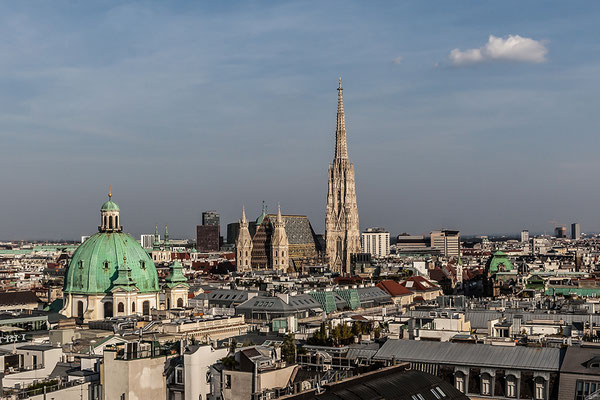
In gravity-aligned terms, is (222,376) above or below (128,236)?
below

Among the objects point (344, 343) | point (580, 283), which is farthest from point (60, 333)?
point (580, 283)

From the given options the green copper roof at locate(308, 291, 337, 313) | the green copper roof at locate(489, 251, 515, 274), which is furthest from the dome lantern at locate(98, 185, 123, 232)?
the green copper roof at locate(489, 251, 515, 274)

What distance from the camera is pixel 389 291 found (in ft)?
499

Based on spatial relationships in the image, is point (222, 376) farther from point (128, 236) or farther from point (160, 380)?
point (128, 236)

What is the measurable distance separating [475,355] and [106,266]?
67.3m

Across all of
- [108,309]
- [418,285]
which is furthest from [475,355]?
[418,285]

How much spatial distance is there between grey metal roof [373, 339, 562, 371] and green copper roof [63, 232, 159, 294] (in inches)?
2364

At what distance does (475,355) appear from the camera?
53.1 meters

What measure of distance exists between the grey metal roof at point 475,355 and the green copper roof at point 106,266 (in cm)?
6005

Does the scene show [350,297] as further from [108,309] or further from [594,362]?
[594,362]

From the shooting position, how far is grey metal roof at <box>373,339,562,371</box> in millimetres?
51375

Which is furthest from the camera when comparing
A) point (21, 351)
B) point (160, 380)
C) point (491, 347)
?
point (21, 351)

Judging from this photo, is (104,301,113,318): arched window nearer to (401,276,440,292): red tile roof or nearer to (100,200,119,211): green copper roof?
(100,200,119,211): green copper roof

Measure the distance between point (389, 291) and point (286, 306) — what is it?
40.4 m
